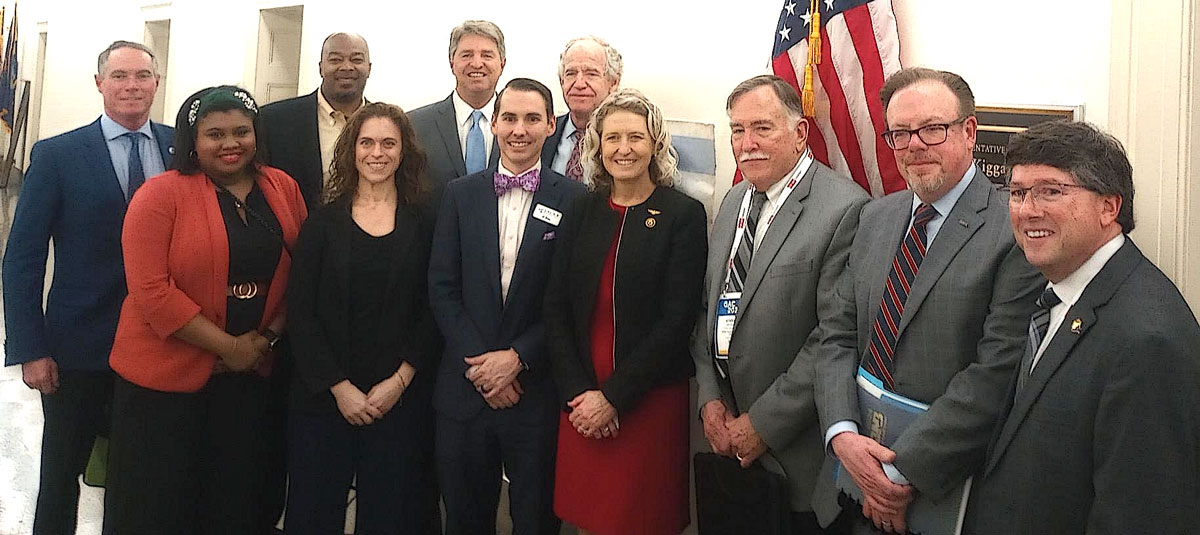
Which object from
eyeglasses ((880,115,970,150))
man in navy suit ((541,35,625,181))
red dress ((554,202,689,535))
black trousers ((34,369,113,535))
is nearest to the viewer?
eyeglasses ((880,115,970,150))

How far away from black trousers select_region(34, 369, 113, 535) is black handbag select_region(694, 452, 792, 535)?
2156mm

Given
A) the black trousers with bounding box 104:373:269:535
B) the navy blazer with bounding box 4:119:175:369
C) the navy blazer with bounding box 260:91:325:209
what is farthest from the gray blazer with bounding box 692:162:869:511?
the navy blazer with bounding box 4:119:175:369

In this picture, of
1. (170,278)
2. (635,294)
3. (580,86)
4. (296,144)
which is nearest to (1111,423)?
(635,294)

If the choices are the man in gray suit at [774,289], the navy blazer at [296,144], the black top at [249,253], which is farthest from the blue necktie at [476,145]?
the man in gray suit at [774,289]

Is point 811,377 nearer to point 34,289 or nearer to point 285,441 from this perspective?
point 285,441

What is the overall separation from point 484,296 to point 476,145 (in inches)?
36.7

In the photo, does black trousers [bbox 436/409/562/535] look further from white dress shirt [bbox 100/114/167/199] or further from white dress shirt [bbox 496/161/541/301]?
white dress shirt [bbox 100/114/167/199]

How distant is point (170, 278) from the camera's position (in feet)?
8.61

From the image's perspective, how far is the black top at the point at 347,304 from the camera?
2691 mm

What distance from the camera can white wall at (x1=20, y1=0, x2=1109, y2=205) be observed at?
104 inches

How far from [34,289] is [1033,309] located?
10.3 ft

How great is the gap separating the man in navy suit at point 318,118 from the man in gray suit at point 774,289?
1.56 meters

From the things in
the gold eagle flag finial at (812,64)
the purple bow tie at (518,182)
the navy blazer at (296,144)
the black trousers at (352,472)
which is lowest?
the black trousers at (352,472)

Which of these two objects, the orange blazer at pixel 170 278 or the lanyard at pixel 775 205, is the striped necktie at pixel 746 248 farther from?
the orange blazer at pixel 170 278
